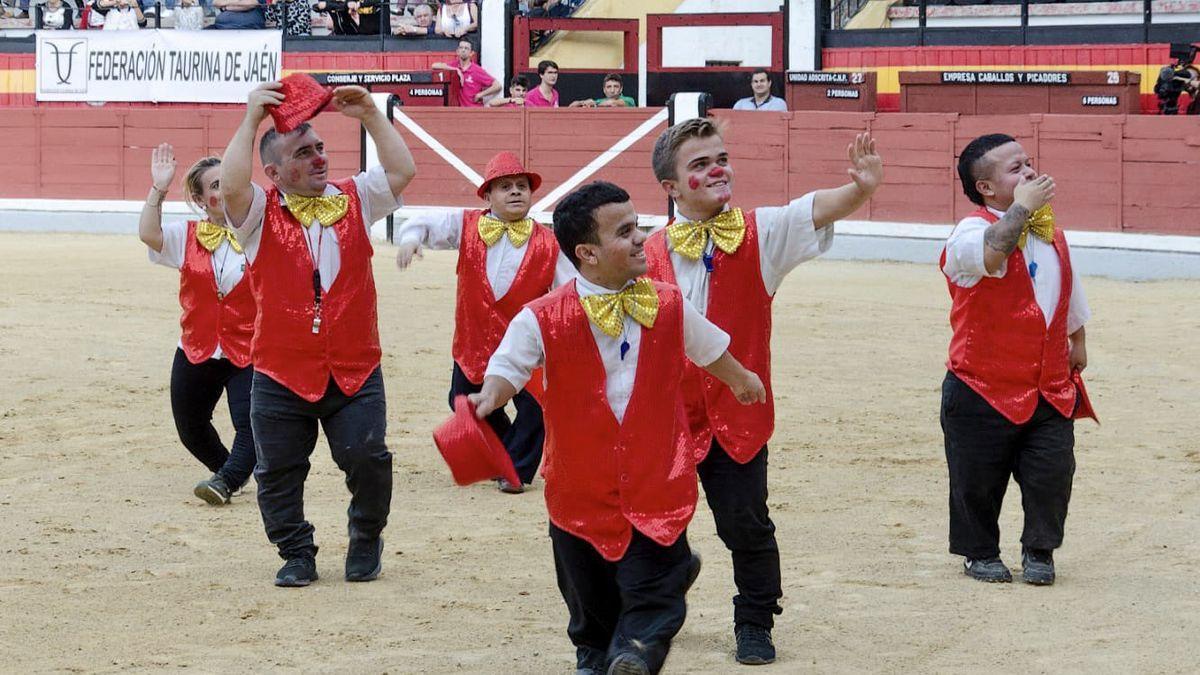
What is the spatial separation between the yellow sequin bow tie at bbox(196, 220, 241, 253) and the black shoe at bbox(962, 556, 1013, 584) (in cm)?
316

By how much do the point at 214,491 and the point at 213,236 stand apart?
3.41 ft

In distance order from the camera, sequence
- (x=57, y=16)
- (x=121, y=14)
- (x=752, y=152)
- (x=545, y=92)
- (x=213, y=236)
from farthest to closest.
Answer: (x=57, y=16), (x=121, y=14), (x=545, y=92), (x=752, y=152), (x=213, y=236)

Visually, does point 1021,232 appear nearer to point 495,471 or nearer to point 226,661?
point 495,471

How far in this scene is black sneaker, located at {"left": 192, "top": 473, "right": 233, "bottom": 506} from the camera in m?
7.26

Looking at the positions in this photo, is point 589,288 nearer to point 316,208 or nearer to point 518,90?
point 316,208

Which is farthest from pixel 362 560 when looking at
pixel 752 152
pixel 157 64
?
pixel 157 64

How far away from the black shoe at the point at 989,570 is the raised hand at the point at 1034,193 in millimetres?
1225

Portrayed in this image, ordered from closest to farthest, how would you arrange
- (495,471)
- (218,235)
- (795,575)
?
(495,471)
(795,575)
(218,235)

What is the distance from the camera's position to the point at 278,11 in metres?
22.3

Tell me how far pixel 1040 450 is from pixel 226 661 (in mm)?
2666

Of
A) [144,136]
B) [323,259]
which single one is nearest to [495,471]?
[323,259]

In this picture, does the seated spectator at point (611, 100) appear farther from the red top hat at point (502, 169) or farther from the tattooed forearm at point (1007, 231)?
the tattooed forearm at point (1007, 231)

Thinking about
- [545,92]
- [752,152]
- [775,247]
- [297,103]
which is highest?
[545,92]

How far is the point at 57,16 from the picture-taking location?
22.9m
